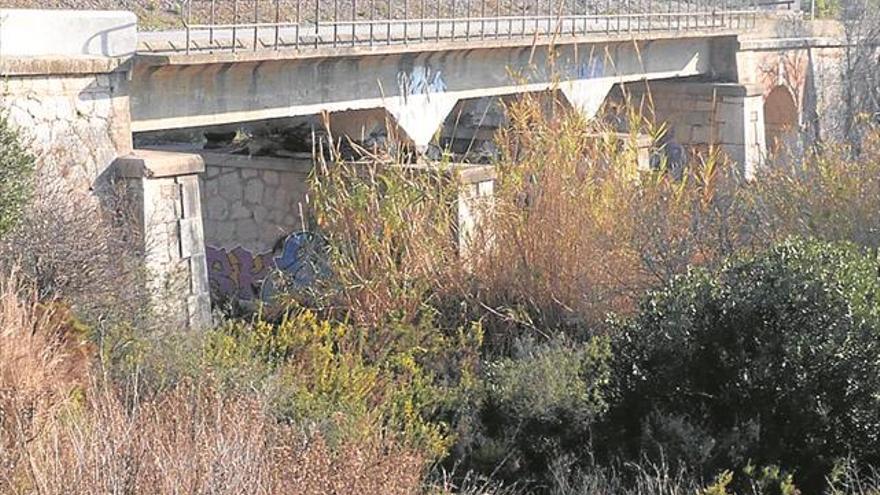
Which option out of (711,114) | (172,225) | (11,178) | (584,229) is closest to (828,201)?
(584,229)

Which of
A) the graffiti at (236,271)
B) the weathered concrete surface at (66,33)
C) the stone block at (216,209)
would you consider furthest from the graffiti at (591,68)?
the weathered concrete surface at (66,33)

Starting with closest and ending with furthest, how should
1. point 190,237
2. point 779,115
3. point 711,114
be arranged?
point 190,237, point 711,114, point 779,115

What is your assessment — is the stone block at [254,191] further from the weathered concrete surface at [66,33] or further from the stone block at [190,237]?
the weathered concrete surface at [66,33]

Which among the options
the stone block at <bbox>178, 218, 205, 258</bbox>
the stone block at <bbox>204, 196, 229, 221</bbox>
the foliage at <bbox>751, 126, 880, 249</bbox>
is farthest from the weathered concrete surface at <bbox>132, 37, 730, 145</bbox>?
the stone block at <bbox>204, 196, 229, 221</bbox>

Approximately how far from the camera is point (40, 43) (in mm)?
14742

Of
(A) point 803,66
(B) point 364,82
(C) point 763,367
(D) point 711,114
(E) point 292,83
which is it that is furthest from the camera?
(A) point 803,66

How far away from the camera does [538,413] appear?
11.5 meters

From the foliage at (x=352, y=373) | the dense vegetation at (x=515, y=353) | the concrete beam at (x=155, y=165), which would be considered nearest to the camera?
the dense vegetation at (x=515, y=353)

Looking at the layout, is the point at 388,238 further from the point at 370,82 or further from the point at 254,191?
the point at 254,191


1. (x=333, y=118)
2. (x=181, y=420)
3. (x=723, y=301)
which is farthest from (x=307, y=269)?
(x=181, y=420)

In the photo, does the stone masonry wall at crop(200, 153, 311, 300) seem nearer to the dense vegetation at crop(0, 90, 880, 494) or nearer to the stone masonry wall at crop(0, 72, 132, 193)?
the dense vegetation at crop(0, 90, 880, 494)

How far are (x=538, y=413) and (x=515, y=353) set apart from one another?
9.95 ft

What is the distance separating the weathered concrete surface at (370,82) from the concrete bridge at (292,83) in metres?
0.02

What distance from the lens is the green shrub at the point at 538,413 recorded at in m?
10.9
